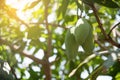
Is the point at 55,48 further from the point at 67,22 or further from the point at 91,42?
the point at 91,42

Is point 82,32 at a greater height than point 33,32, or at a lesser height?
greater

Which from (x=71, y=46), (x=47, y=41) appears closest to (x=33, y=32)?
(x=47, y=41)

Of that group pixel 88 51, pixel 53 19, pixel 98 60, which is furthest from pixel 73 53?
pixel 53 19

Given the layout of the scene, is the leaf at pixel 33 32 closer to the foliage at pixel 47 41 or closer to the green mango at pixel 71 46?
the foliage at pixel 47 41

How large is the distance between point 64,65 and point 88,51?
49.6 inches

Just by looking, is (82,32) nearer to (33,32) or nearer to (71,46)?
(71,46)

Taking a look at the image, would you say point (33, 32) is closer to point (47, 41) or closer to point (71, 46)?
point (47, 41)

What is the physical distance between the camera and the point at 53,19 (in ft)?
10.5

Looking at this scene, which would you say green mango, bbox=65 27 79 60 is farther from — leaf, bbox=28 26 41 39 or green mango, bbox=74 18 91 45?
leaf, bbox=28 26 41 39

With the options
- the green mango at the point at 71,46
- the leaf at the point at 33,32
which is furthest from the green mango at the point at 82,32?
the leaf at the point at 33,32

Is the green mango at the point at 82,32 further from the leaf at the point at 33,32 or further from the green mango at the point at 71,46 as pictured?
the leaf at the point at 33,32

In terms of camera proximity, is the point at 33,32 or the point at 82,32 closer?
the point at 82,32

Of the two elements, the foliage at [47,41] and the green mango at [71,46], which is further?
the foliage at [47,41]

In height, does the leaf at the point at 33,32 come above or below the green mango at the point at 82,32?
below
